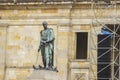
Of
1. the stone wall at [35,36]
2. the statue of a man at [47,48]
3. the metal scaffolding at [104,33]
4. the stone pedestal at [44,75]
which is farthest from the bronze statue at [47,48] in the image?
the stone wall at [35,36]

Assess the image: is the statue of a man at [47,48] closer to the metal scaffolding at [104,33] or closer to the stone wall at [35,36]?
the metal scaffolding at [104,33]

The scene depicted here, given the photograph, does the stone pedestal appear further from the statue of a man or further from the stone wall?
the stone wall

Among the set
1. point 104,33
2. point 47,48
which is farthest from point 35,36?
point 47,48

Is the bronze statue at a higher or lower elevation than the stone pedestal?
higher

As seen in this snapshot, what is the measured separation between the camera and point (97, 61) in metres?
44.8

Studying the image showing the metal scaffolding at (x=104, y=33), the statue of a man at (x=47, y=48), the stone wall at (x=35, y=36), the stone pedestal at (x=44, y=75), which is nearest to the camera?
the stone pedestal at (x=44, y=75)

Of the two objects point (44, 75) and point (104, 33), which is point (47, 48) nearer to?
point (44, 75)

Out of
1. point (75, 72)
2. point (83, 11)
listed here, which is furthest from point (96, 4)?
point (75, 72)

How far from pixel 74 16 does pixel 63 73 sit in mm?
3528

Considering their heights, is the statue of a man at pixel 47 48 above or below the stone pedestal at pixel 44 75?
above

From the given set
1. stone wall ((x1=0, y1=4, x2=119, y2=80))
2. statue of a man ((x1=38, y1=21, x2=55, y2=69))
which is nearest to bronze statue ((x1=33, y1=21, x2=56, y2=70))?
statue of a man ((x1=38, y1=21, x2=55, y2=69))

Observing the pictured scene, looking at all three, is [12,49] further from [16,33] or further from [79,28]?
[79,28]

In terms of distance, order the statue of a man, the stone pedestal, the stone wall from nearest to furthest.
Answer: the stone pedestal
the statue of a man
the stone wall

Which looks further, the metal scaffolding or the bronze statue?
the metal scaffolding
